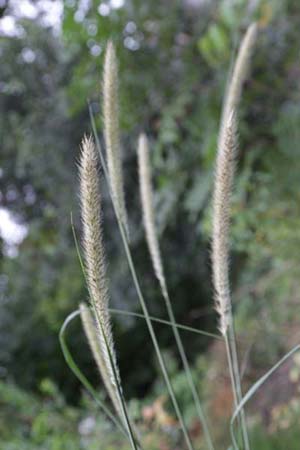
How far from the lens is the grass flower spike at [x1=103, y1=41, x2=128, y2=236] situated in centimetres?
55

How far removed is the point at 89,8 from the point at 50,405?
144 centimetres

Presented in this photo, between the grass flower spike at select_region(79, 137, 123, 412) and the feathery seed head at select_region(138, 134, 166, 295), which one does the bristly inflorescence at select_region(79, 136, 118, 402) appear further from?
the feathery seed head at select_region(138, 134, 166, 295)

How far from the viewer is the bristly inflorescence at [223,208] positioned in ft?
1.46

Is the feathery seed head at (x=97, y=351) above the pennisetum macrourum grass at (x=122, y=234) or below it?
below

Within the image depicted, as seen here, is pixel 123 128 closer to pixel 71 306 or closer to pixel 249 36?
pixel 249 36

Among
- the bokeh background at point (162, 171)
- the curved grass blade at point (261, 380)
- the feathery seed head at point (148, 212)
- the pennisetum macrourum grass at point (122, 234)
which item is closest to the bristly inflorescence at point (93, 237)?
the pennisetum macrourum grass at point (122, 234)

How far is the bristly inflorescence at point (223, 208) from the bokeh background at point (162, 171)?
0.89 m

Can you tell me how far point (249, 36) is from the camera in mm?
679

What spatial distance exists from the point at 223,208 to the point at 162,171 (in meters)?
2.01

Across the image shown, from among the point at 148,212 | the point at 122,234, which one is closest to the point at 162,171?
the point at 148,212

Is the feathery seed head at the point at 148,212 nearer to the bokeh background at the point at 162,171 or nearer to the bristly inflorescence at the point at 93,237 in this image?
the bristly inflorescence at the point at 93,237

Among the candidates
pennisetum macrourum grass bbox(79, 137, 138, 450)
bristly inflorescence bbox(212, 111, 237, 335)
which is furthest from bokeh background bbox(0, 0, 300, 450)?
pennisetum macrourum grass bbox(79, 137, 138, 450)

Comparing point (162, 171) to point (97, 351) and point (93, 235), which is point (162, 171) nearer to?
point (97, 351)

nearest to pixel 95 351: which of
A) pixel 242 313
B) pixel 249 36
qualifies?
pixel 249 36
